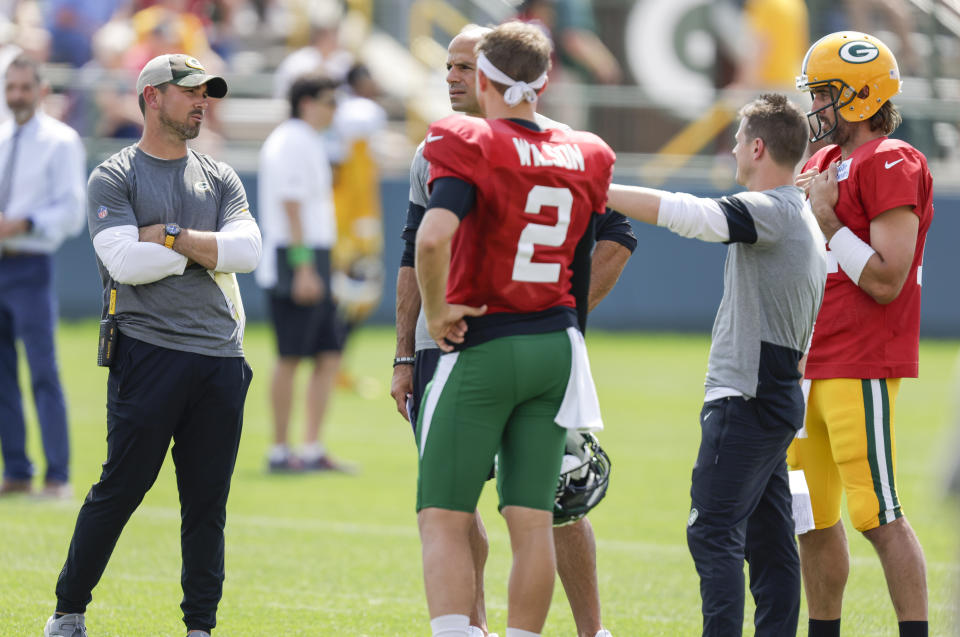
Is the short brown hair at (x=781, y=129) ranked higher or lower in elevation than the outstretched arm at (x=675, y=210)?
higher

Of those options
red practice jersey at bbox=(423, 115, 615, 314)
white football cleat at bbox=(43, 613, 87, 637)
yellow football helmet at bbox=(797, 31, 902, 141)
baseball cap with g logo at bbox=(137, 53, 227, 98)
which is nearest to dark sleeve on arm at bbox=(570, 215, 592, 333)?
red practice jersey at bbox=(423, 115, 615, 314)

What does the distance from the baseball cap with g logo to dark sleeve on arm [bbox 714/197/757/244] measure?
2138mm

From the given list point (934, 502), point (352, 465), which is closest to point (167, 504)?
point (352, 465)

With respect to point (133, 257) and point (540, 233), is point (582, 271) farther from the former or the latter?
point (133, 257)

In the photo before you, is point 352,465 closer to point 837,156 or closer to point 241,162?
point 837,156

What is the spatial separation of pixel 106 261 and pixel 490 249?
1688mm

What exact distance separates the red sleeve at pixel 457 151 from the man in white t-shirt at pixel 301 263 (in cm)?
593

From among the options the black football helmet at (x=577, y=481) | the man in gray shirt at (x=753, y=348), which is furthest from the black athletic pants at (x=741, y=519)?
the black football helmet at (x=577, y=481)

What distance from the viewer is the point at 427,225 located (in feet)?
14.5

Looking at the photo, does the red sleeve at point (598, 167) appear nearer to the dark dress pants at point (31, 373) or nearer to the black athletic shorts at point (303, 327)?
the dark dress pants at point (31, 373)

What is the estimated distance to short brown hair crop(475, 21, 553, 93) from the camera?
4.61 meters

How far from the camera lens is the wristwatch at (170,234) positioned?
210 inches

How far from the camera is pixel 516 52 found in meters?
4.61

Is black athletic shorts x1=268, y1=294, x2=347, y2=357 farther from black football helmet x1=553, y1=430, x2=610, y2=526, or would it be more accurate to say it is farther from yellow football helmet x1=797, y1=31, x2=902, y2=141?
yellow football helmet x1=797, y1=31, x2=902, y2=141
